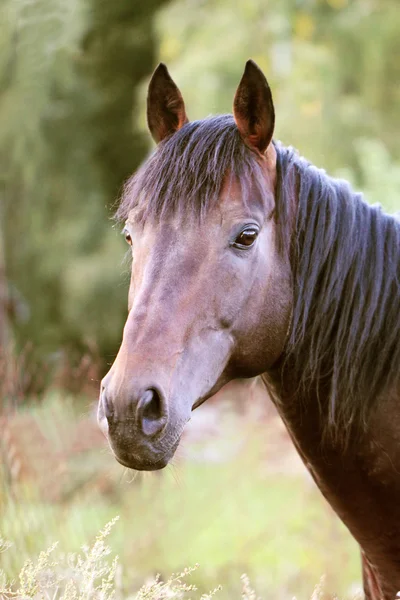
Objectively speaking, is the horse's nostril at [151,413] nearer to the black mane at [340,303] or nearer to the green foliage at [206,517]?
the black mane at [340,303]

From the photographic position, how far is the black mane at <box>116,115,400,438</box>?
2.25 meters

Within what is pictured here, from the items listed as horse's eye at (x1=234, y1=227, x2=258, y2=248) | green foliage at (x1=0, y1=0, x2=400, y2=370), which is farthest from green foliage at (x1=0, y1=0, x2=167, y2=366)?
horse's eye at (x1=234, y1=227, x2=258, y2=248)

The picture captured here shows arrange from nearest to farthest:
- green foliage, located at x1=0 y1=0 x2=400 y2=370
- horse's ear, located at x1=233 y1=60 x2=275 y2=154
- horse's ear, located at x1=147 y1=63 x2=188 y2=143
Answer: horse's ear, located at x1=233 y1=60 x2=275 y2=154 < horse's ear, located at x1=147 y1=63 x2=188 y2=143 < green foliage, located at x1=0 y1=0 x2=400 y2=370

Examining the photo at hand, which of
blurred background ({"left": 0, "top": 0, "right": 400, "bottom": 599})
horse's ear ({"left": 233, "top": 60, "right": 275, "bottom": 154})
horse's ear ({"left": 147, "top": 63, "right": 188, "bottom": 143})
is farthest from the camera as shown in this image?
blurred background ({"left": 0, "top": 0, "right": 400, "bottom": 599})

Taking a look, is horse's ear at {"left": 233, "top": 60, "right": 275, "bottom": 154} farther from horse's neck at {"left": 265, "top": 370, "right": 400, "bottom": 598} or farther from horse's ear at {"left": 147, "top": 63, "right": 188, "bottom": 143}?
horse's neck at {"left": 265, "top": 370, "right": 400, "bottom": 598}

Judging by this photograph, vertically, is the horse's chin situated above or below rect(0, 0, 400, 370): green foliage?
below

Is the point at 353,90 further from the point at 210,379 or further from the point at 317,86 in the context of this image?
the point at 210,379

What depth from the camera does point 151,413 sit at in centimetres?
182

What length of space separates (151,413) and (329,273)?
0.87 meters

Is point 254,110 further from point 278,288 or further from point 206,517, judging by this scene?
point 206,517

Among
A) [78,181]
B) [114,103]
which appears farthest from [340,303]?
[114,103]

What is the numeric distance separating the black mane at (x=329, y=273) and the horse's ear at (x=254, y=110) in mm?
48

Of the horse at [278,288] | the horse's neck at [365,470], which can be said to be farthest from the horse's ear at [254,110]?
the horse's neck at [365,470]

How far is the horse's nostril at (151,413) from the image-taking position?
1.78 m
